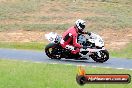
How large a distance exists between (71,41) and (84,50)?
0.70m

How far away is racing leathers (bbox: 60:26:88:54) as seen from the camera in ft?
61.2

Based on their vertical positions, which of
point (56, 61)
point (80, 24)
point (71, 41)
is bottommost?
point (56, 61)

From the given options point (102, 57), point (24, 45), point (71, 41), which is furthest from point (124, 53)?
point (24, 45)

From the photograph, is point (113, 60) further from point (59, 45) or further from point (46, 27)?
point (46, 27)

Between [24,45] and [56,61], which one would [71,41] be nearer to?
[56,61]

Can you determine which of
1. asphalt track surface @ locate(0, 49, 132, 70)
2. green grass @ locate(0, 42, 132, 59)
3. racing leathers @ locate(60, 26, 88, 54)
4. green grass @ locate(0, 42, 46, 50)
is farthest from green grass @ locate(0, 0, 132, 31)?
racing leathers @ locate(60, 26, 88, 54)

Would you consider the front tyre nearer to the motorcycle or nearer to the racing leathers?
the motorcycle

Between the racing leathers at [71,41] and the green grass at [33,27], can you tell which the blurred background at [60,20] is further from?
the racing leathers at [71,41]

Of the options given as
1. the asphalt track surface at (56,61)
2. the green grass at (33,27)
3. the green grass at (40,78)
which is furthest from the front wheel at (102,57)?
the green grass at (33,27)

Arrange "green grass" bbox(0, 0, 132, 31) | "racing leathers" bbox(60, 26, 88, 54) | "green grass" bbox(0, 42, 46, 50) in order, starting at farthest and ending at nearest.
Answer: "green grass" bbox(0, 0, 132, 31) < "green grass" bbox(0, 42, 46, 50) < "racing leathers" bbox(60, 26, 88, 54)

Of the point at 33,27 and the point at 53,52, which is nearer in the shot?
the point at 53,52

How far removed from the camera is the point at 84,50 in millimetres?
18734

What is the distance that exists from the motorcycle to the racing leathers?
0.14m

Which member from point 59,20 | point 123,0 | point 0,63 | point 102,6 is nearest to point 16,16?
point 59,20
